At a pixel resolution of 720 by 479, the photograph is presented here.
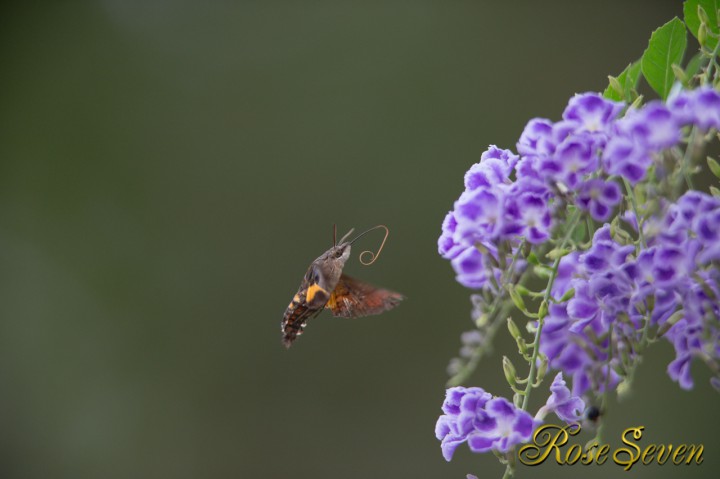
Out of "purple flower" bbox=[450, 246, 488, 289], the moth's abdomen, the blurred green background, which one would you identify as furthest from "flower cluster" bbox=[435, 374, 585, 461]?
the blurred green background

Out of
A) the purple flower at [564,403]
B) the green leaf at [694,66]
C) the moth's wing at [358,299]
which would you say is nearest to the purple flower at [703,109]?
the green leaf at [694,66]

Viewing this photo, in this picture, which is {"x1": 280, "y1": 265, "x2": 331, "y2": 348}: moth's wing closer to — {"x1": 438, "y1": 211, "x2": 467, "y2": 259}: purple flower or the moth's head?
the moth's head

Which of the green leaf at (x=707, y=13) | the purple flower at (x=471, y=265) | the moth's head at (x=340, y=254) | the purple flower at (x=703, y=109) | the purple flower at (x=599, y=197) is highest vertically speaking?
the green leaf at (x=707, y=13)

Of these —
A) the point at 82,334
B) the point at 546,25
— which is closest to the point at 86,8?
the point at 82,334

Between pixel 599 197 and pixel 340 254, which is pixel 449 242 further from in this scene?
pixel 340 254

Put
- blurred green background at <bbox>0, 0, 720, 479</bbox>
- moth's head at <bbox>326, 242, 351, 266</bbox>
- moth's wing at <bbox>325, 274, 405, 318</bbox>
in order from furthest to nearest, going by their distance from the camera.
Result: blurred green background at <bbox>0, 0, 720, 479</bbox> < moth's head at <bbox>326, 242, 351, 266</bbox> < moth's wing at <bbox>325, 274, 405, 318</bbox>

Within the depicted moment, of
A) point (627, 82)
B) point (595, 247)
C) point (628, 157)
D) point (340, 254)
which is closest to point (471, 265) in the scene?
point (595, 247)

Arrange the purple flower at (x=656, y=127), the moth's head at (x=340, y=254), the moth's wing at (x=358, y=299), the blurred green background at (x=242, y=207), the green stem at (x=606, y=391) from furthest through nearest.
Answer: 1. the blurred green background at (x=242, y=207)
2. the moth's head at (x=340, y=254)
3. the moth's wing at (x=358, y=299)
4. the green stem at (x=606, y=391)
5. the purple flower at (x=656, y=127)

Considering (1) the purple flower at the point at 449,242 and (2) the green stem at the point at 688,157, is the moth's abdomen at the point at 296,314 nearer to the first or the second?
(1) the purple flower at the point at 449,242
